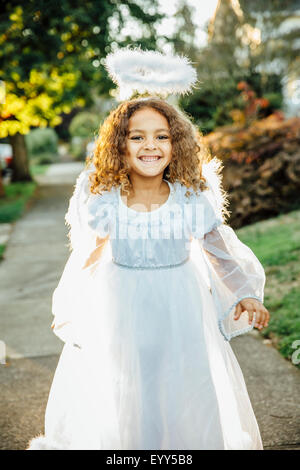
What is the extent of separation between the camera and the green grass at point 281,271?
404 cm

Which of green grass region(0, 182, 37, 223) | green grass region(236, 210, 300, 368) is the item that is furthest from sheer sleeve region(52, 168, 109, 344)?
green grass region(0, 182, 37, 223)

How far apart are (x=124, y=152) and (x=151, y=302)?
0.69 meters

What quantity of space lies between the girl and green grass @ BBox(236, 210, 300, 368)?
1598 mm

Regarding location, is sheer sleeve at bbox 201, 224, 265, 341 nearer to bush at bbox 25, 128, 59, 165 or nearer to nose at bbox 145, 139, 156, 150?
nose at bbox 145, 139, 156, 150

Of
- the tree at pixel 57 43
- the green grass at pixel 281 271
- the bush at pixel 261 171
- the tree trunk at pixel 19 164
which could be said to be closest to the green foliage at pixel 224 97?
the tree at pixel 57 43

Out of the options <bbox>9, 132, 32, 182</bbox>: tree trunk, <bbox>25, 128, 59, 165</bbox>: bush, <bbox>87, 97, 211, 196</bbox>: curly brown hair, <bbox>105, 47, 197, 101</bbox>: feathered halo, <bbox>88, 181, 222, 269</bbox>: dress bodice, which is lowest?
<bbox>25, 128, 59, 165</bbox>: bush

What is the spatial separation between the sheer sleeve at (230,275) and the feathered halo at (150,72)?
0.66 meters

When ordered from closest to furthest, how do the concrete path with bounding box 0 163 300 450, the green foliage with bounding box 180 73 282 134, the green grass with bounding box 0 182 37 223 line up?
the concrete path with bounding box 0 163 300 450, the green grass with bounding box 0 182 37 223, the green foliage with bounding box 180 73 282 134

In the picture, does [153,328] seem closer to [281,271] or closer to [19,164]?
[281,271]

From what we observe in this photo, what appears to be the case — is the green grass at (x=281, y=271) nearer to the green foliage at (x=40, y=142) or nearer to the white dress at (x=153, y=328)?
the white dress at (x=153, y=328)

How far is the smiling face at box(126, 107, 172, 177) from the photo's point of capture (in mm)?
2293

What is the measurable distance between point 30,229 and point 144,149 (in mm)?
7587

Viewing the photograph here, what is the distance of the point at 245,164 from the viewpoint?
8133mm

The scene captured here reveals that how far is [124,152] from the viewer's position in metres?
2.37
